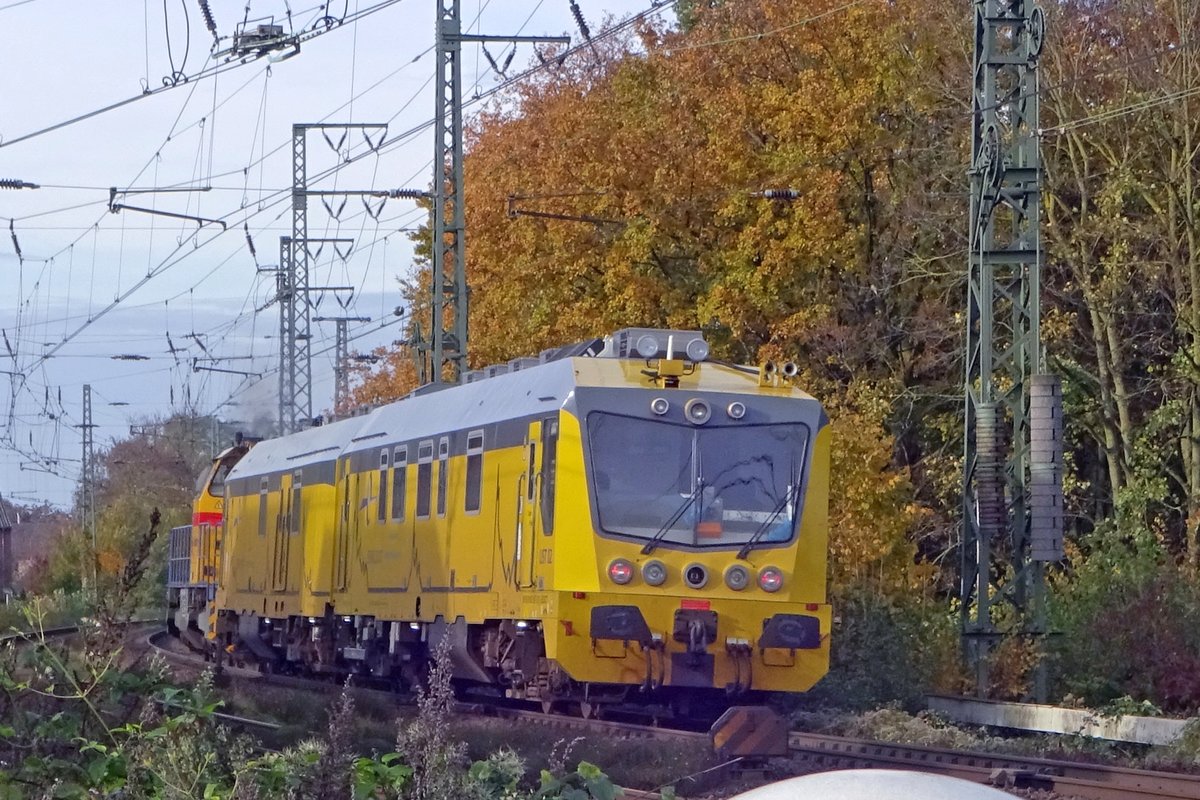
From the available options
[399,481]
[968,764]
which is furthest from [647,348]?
[968,764]

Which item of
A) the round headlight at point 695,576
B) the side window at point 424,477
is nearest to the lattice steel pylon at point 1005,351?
the round headlight at point 695,576

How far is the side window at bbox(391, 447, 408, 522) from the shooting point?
1909cm

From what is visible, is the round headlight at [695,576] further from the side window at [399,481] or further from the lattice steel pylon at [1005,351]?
the side window at [399,481]

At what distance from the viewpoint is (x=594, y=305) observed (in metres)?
33.0

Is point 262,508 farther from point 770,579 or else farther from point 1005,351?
point 770,579

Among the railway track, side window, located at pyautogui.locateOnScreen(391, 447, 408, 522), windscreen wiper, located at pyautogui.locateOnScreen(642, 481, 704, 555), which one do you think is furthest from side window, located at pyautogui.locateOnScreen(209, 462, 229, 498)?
windscreen wiper, located at pyautogui.locateOnScreen(642, 481, 704, 555)

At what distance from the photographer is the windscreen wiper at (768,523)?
14875 millimetres

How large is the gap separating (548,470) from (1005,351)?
6.07 metres

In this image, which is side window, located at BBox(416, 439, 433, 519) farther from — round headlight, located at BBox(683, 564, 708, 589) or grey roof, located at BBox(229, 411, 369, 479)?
round headlight, located at BBox(683, 564, 708, 589)

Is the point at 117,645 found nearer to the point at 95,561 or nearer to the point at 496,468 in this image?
the point at 95,561

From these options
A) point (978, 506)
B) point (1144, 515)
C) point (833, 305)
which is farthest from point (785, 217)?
point (978, 506)

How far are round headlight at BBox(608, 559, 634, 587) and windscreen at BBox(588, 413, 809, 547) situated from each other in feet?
0.87

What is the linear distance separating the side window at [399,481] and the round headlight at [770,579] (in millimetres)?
5393

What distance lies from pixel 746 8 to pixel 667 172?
14.0 ft
